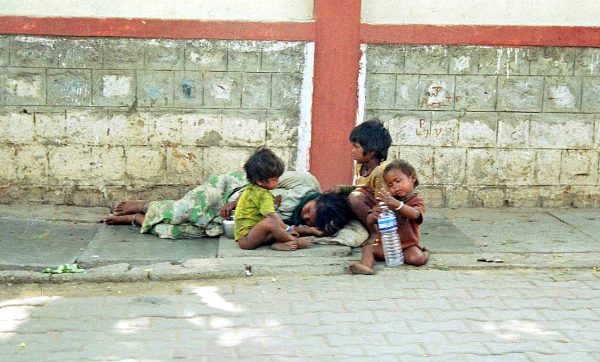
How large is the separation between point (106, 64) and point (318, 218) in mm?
2479

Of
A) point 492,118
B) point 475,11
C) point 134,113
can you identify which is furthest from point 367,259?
point 475,11

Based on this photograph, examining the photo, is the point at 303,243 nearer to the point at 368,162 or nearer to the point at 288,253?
the point at 288,253

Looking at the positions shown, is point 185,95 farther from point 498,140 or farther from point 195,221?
point 498,140

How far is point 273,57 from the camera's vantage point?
24.2 ft

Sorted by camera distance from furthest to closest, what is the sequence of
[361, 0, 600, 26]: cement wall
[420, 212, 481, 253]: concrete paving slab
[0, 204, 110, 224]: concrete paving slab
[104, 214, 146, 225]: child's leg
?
[361, 0, 600, 26]: cement wall, [0, 204, 110, 224]: concrete paving slab, [104, 214, 146, 225]: child's leg, [420, 212, 481, 253]: concrete paving slab

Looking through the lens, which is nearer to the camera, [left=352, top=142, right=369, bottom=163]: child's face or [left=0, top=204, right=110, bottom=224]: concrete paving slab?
[left=352, top=142, right=369, bottom=163]: child's face

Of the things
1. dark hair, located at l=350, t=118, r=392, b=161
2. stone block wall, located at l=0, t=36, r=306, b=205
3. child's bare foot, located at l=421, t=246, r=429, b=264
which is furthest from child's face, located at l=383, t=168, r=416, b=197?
stone block wall, located at l=0, t=36, r=306, b=205

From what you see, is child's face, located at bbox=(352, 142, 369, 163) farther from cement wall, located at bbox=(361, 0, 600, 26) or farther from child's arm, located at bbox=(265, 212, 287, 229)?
cement wall, located at bbox=(361, 0, 600, 26)

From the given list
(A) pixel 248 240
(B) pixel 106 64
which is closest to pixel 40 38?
(B) pixel 106 64

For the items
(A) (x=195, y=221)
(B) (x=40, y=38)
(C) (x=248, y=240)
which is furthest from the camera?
(B) (x=40, y=38)

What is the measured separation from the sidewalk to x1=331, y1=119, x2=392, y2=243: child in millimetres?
347

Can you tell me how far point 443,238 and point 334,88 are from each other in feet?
5.67

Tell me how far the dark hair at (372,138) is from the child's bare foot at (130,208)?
6.48 ft

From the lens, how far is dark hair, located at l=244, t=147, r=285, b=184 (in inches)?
236
